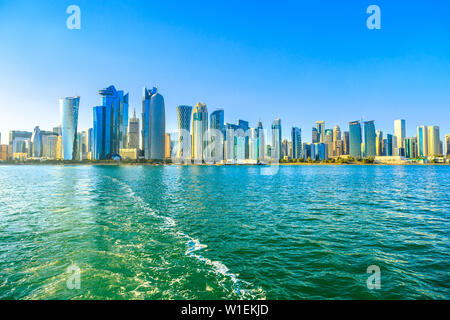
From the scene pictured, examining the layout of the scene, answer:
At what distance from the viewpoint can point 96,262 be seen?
13.6m

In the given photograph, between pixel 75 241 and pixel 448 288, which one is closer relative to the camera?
pixel 448 288

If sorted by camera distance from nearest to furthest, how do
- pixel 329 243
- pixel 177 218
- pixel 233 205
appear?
pixel 329 243, pixel 177 218, pixel 233 205

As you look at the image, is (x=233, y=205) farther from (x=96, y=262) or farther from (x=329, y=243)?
(x=96, y=262)

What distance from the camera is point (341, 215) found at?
25328mm

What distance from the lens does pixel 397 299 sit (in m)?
9.88

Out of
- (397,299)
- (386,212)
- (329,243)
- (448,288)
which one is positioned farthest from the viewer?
(386,212)

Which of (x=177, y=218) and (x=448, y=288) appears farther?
(x=177, y=218)
